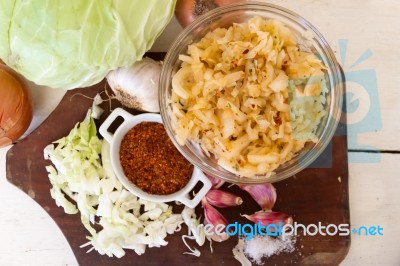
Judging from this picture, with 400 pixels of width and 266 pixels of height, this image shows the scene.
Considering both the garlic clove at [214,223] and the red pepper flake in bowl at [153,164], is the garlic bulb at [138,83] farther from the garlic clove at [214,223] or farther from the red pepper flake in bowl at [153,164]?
the garlic clove at [214,223]

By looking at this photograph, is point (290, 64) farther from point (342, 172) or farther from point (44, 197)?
point (44, 197)

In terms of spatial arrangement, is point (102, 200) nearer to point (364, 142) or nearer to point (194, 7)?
point (194, 7)

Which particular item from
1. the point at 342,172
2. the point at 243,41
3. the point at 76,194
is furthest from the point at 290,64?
the point at 76,194

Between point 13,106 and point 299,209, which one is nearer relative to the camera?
point 13,106

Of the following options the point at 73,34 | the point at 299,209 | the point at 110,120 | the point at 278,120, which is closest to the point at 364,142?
the point at 299,209

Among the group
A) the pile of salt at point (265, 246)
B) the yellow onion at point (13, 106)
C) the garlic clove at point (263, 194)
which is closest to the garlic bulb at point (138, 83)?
the yellow onion at point (13, 106)
